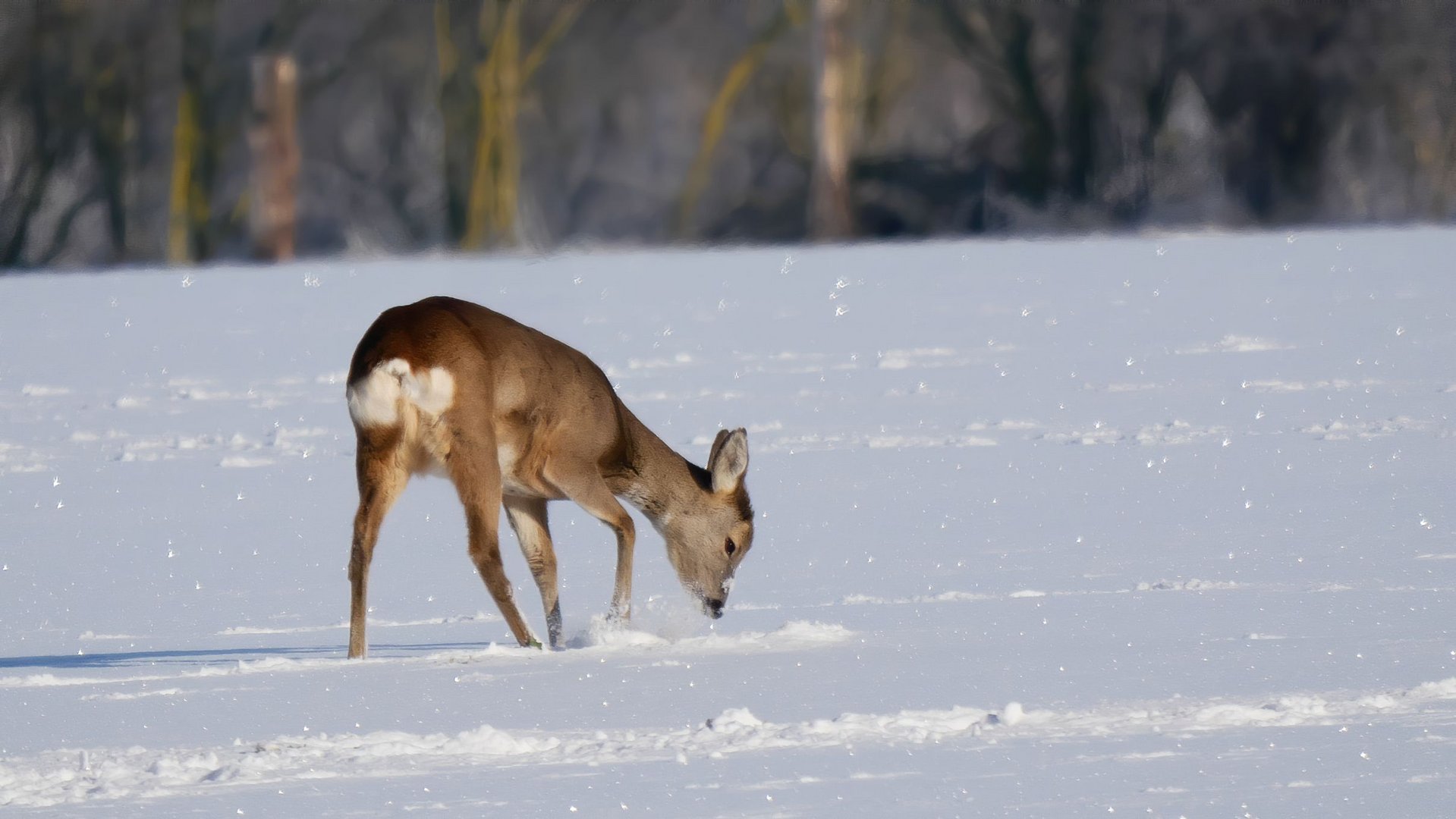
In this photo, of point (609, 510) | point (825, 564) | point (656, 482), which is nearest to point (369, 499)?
Answer: point (609, 510)

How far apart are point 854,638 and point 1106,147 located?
81.2ft

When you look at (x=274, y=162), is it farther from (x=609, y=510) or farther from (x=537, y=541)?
(x=609, y=510)

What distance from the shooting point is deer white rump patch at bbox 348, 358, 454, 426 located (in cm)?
770

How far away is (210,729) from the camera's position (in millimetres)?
6266

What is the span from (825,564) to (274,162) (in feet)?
55.3

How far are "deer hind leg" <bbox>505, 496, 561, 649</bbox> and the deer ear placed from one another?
71 centimetres

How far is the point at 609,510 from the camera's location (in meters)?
8.72

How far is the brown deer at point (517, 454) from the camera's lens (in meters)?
7.75

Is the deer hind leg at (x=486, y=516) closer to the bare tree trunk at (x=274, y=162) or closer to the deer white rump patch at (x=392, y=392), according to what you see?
the deer white rump patch at (x=392, y=392)

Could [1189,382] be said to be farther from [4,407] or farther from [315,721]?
[315,721]

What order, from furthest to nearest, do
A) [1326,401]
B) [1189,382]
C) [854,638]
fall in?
1. [1189,382]
2. [1326,401]
3. [854,638]

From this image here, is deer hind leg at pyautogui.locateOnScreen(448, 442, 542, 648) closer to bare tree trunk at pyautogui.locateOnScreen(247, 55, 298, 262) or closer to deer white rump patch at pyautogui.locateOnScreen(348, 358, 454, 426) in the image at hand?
deer white rump patch at pyautogui.locateOnScreen(348, 358, 454, 426)

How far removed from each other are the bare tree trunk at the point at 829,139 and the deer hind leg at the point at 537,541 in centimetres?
1815

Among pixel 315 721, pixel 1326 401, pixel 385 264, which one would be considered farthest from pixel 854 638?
pixel 385 264
